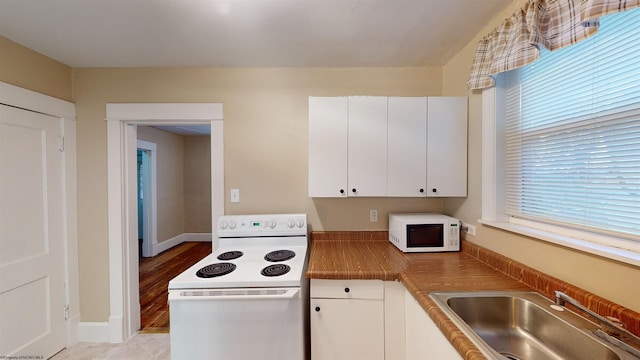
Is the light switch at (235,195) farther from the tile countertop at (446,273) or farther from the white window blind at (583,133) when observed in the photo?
the white window blind at (583,133)

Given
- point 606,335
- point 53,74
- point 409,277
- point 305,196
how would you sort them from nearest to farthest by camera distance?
point 606,335, point 409,277, point 53,74, point 305,196

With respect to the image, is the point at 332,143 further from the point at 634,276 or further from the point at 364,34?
the point at 634,276

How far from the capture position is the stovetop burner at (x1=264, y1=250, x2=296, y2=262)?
1.69 m

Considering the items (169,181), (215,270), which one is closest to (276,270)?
(215,270)

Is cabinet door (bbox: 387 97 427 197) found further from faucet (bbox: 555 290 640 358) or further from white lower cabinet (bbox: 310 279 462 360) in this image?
faucet (bbox: 555 290 640 358)

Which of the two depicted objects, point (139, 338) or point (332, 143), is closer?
point (332, 143)

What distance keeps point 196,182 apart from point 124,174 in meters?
3.17

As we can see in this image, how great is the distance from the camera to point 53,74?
6.42 ft

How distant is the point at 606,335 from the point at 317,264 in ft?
4.01

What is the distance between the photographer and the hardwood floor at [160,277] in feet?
7.88

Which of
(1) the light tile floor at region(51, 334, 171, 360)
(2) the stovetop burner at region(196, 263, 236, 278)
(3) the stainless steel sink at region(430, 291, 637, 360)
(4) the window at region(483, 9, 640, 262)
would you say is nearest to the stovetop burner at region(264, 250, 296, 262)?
(2) the stovetop burner at region(196, 263, 236, 278)

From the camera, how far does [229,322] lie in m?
1.36

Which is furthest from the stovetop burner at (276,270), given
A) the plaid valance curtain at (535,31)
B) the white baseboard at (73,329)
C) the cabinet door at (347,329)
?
the white baseboard at (73,329)

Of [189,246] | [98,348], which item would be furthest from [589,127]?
[189,246]
